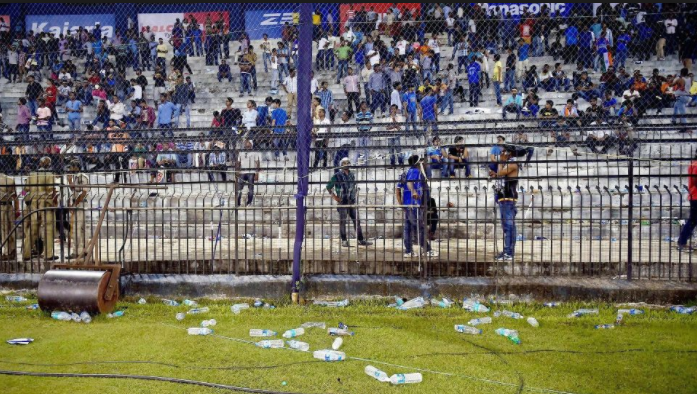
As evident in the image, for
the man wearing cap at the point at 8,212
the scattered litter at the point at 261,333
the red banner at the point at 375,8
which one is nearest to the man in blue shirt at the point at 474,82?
the red banner at the point at 375,8

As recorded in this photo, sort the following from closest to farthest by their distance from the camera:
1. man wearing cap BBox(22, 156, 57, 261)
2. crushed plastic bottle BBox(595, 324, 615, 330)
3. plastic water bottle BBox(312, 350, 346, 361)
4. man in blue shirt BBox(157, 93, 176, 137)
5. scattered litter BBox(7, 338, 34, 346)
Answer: plastic water bottle BBox(312, 350, 346, 361) → scattered litter BBox(7, 338, 34, 346) → crushed plastic bottle BBox(595, 324, 615, 330) → man wearing cap BBox(22, 156, 57, 261) → man in blue shirt BBox(157, 93, 176, 137)

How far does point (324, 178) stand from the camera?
48.0 ft

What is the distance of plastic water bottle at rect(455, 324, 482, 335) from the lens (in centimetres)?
730

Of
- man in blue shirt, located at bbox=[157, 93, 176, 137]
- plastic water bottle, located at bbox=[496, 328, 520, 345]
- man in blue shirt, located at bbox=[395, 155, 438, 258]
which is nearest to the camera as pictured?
plastic water bottle, located at bbox=[496, 328, 520, 345]

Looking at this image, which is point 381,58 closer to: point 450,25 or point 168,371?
point 450,25

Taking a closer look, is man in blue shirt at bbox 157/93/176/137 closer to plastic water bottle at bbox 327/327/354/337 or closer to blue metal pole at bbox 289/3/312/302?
blue metal pole at bbox 289/3/312/302

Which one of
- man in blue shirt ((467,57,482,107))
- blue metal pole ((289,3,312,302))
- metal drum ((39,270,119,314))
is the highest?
man in blue shirt ((467,57,482,107))

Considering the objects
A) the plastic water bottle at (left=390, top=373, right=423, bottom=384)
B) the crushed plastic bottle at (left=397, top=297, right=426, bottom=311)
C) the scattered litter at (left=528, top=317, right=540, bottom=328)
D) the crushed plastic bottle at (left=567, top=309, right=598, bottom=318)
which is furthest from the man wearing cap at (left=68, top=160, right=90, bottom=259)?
the crushed plastic bottle at (left=567, top=309, right=598, bottom=318)

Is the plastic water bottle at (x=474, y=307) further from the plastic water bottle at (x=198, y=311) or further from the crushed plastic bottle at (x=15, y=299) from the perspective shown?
the crushed plastic bottle at (x=15, y=299)

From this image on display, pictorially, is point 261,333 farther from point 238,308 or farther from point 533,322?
point 533,322

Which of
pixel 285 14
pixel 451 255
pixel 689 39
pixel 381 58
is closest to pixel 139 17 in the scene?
pixel 285 14

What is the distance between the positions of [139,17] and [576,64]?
14478mm

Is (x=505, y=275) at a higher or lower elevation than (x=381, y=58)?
lower

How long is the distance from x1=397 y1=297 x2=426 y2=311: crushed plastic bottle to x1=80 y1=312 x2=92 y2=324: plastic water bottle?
129 inches
